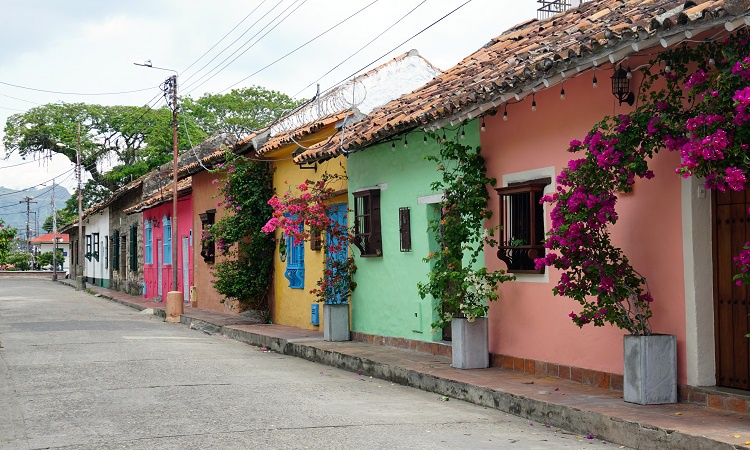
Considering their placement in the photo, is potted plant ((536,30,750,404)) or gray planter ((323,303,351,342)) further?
gray planter ((323,303,351,342))

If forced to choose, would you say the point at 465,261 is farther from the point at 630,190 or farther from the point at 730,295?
the point at 730,295

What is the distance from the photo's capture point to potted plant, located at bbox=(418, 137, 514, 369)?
35.8ft

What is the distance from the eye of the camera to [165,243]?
1256 inches

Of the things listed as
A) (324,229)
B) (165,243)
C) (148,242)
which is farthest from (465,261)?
(148,242)

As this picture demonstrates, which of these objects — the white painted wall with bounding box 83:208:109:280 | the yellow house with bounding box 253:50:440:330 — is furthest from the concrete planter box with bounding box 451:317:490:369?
the white painted wall with bounding box 83:208:109:280

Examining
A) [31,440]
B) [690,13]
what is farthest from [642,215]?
[31,440]

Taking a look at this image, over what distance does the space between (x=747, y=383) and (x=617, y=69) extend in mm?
3065

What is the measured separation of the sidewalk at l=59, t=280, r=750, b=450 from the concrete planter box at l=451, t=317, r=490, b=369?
19 centimetres

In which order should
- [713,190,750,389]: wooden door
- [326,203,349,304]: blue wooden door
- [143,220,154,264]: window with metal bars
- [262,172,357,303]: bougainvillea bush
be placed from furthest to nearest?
[143,220,154,264]: window with metal bars → [326,203,349,304]: blue wooden door → [262,172,357,303]: bougainvillea bush → [713,190,750,389]: wooden door

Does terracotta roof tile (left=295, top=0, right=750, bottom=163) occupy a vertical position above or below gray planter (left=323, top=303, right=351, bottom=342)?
above

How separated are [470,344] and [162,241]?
2341 cm

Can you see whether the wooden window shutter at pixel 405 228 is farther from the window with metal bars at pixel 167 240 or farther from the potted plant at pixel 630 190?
the window with metal bars at pixel 167 240

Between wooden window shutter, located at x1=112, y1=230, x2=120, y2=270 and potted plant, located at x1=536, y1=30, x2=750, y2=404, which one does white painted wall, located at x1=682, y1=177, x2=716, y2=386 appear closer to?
potted plant, located at x1=536, y1=30, x2=750, y2=404

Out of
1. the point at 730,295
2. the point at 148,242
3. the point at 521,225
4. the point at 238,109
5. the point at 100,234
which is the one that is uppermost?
the point at 238,109
